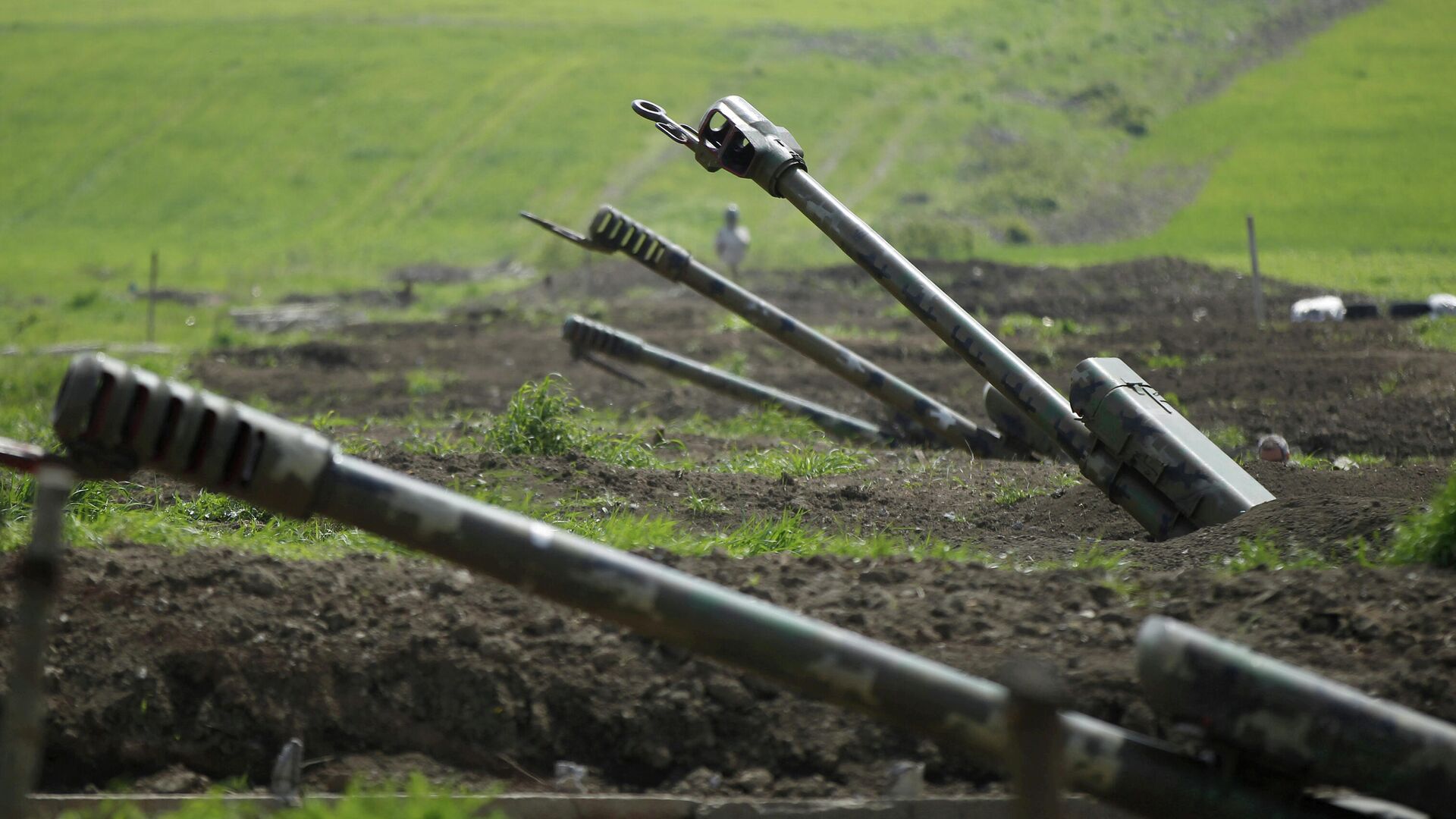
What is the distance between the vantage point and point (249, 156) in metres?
47.2

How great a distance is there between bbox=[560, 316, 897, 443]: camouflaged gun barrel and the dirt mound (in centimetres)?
587

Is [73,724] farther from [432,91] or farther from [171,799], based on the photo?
[432,91]

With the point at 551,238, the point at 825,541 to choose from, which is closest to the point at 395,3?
the point at 551,238

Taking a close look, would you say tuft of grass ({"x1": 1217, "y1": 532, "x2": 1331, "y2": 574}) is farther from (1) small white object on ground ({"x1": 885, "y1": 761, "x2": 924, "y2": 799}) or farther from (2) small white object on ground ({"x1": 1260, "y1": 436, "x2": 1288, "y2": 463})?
(2) small white object on ground ({"x1": 1260, "y1": 436, "x2": 1288, "y2": 463})

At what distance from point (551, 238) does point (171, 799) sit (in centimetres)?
3427

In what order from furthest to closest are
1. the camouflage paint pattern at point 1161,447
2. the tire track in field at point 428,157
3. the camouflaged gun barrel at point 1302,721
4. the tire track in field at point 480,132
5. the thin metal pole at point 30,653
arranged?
1. the tire track in field at point 480,132
2. the tire track in field at point 428,157
3. the camouflage paint pattern at point 1161,447
4. the camouflaged gun barrel at point 1302,721
5. the thin metal pole at point 30,653

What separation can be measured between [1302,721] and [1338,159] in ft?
107

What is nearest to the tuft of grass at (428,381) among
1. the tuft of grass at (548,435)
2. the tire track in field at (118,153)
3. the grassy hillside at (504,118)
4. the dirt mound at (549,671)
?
the tuft of grass at (548,435)

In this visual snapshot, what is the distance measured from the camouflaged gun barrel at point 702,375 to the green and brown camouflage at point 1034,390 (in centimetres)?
309

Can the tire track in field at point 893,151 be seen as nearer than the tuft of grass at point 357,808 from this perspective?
No

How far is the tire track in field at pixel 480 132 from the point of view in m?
44.3

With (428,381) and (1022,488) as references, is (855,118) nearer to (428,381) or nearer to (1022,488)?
(428,381)

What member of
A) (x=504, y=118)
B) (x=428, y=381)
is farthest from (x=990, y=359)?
(x=504, y=118)

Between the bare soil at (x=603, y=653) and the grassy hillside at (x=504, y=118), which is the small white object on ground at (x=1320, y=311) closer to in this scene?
the bare soil at (x=603, y=653)
